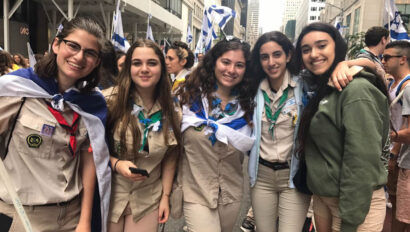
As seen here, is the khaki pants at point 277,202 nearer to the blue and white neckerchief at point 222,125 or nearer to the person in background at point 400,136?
the blue and white neckerchief at point 222,125

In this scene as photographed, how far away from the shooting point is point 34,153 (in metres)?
1.91

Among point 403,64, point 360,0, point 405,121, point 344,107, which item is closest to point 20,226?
point 344,107

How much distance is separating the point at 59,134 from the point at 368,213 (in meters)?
2.16

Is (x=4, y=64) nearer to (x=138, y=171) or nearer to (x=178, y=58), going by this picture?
(x=178, y=58)

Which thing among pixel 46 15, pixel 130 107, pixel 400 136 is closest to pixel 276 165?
pixel 130 107

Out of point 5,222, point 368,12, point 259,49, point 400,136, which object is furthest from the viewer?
point 368,12

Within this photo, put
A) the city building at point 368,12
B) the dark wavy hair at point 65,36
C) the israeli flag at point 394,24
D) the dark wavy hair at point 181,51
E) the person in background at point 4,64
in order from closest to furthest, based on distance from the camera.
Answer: the dark wavy hair at point 65,36, the israeli flag at point 394,24, the person in background at point 4,64, the dark wavy hair at point 181,51, the city building at point 368,12

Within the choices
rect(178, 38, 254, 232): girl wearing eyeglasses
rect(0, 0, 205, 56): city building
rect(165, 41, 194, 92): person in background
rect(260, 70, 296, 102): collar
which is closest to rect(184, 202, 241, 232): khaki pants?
rect(178, 38, 254, 232): girl wearing eyeglasses

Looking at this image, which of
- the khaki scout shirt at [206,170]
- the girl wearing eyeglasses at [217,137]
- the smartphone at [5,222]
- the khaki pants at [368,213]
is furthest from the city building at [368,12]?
the smartphone at [5,222]

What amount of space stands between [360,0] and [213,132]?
1800 inches

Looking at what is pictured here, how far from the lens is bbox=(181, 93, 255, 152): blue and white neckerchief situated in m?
2.66

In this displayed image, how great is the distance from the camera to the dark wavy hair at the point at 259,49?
2805 mm

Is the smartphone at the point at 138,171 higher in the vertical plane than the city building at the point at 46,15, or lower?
lower

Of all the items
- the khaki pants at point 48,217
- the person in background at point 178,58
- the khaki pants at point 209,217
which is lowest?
the khaki pants at point 209,217
